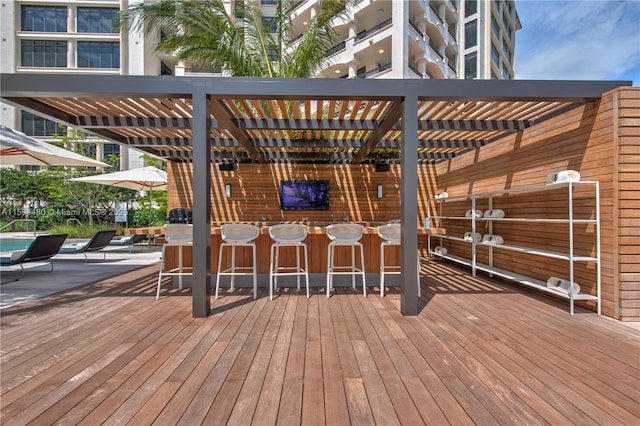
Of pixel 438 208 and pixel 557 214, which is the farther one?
pixel 438 208

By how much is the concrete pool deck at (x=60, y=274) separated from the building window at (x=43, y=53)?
17.6 m

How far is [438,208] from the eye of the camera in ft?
22.4

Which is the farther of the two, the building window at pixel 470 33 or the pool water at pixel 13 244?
the building window at pixel 470 33

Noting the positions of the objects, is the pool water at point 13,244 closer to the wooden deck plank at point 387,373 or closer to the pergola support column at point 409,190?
the wooden deck plank at point 387,373

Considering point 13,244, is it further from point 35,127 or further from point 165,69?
point 165,69

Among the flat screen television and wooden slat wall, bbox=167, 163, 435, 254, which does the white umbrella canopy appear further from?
the flat screen television

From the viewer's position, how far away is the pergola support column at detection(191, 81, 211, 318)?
116 inches

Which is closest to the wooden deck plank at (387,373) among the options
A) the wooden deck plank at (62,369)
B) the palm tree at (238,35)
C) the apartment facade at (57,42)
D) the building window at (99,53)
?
the wooden deck plank at (62,369)

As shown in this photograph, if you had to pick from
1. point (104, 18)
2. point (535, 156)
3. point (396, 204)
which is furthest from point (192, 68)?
point (535, 156)

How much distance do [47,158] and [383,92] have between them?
5566mm

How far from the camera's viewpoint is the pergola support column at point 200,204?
9.66 feet

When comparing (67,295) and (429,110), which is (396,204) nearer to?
(429,110)

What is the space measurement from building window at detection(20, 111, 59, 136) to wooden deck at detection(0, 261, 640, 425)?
66.4ft

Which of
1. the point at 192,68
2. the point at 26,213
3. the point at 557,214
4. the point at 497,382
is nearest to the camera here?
the point at 497,382
